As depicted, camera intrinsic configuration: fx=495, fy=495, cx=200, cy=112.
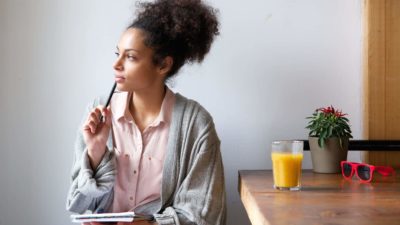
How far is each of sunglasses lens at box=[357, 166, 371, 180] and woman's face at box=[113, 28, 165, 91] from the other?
1.94 feet

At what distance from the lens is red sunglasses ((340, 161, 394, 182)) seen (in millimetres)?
1195

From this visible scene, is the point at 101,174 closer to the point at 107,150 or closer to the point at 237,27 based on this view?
the point at 107,150

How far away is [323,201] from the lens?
97 centimetres

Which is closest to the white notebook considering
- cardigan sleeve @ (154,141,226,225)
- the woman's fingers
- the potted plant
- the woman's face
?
cardigan sleeve @ (154,141,226,225)

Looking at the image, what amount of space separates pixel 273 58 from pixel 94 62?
0.57 metres

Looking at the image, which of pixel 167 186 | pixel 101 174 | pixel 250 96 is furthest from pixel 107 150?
pixel 250 96

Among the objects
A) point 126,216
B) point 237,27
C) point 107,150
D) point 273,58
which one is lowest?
point 126,216

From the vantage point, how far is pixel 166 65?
4.41 feet

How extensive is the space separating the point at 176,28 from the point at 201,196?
17.4 inches

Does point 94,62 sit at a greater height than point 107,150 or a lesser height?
greater

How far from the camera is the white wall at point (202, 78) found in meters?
1.55

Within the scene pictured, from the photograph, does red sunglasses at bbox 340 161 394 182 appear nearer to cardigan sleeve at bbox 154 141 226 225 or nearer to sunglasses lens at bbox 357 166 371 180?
sunglasses lens at bbox 357 166 371 180

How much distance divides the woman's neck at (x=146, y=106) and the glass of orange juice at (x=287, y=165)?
0.40 metres

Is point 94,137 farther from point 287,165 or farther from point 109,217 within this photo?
point 287,165
